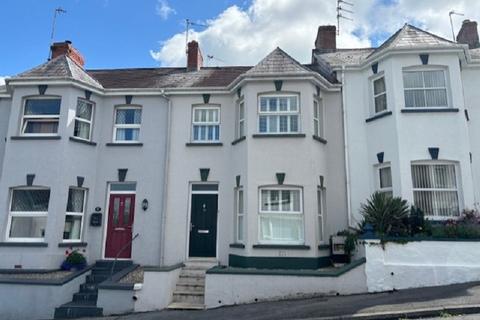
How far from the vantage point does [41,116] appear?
13.1 metres

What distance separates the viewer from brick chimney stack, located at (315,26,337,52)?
17.0m

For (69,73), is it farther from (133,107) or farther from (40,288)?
(40,288)

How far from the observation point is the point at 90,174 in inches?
523

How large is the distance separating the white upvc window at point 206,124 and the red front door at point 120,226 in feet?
11.1

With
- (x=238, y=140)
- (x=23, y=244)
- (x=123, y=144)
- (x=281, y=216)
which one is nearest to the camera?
(x=281, y=216)

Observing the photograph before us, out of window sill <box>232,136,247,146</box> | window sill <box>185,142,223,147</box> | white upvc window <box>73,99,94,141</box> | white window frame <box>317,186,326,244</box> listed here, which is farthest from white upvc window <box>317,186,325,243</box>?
white upvc window <box>73,99,94,141</box>

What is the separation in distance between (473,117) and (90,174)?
1402 centimetres

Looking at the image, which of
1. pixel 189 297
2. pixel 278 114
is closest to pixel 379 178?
pixel 278 114

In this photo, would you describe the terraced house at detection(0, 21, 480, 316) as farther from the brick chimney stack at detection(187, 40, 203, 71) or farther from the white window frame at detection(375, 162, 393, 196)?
the brick chimney stack at detection(187, 40, 203, 71)

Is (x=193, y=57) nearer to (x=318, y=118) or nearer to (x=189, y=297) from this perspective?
(x=318, y=118)

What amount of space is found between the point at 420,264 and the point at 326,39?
37.0ft

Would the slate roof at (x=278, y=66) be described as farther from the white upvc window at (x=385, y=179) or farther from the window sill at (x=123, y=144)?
the window sill at (x=123, y=144)

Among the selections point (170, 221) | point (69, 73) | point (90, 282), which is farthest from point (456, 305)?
point (69, 73)

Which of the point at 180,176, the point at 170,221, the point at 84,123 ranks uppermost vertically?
the point at 84,123
